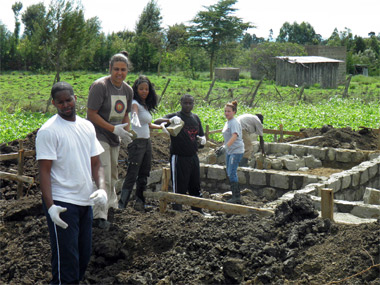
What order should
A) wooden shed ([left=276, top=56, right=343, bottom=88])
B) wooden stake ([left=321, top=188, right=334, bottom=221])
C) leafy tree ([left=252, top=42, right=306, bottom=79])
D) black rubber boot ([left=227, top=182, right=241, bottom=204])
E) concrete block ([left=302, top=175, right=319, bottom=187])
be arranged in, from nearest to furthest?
wooden stake ([left=321, top=188, right=334, bottom=221])
black rubber boot ([left=227, top=182, right=241, bottom=204])
concrete block ([left=302, top=175, right=319, bottom=187])
wooden shed ([left=276, top=56, right=343, bottom=88])
leafy tree ([left=252, top=42, right=306, bottom=79])

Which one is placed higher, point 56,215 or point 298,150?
point 56,215

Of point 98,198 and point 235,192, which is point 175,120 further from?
point 98,198

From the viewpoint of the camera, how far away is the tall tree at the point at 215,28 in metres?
42.0

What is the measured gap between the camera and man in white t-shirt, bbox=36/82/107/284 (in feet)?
12.0

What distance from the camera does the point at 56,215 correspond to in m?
3.59

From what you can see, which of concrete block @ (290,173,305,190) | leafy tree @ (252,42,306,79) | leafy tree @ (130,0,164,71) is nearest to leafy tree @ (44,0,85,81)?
concrete block @ (290,173,305,190)

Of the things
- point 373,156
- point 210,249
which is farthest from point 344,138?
point 210,249

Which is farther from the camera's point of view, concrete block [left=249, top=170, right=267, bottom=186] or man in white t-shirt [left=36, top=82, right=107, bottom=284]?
concrete block [left=249, top=170, right=267, bottom=186]

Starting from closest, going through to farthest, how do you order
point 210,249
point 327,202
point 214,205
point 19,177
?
point 210,249
point 327,202
point 214,205
point 19,177

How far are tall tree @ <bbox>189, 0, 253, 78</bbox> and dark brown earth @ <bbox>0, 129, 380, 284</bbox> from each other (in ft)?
120

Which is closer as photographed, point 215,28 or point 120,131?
point 120,131

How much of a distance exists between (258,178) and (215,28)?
114ft

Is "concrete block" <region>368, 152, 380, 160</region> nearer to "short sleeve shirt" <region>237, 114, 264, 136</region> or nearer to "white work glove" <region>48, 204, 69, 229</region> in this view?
"short sleeve shirt" <region>237, 114, 264, 136</region>

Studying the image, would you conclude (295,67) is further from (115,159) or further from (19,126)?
(115,159)
